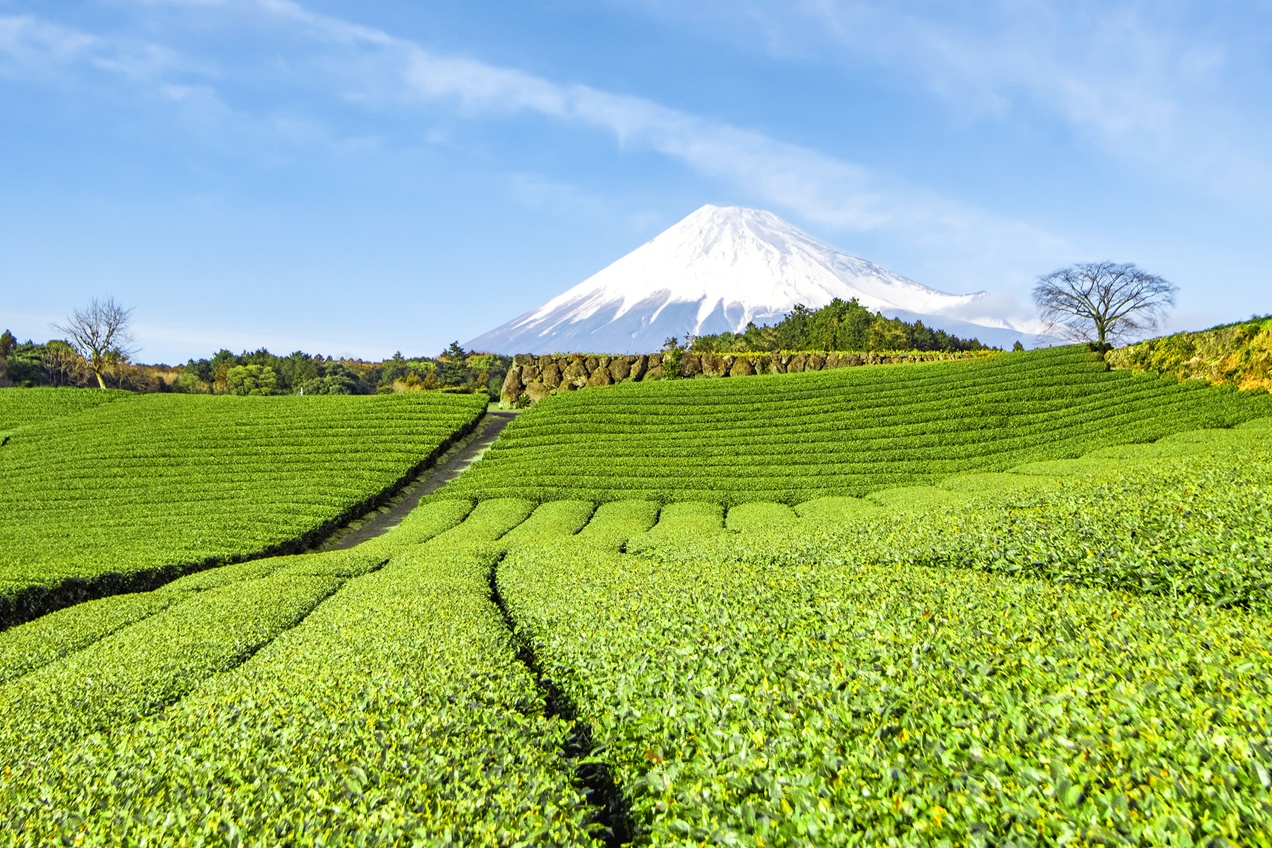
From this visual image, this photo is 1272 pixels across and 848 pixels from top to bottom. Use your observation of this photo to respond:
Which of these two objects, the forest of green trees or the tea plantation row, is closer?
the tea plantation row

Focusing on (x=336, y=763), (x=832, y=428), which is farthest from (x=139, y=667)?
(x=832, y=428)

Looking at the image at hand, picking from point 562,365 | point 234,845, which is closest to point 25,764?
point 234,845

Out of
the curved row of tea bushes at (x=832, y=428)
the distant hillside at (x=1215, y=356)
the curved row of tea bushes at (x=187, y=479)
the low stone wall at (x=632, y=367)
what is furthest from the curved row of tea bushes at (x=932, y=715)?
the low stone wall at (x=632, y=367)

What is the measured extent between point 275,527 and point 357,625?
1743 centimetres

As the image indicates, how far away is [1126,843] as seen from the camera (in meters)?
3.83

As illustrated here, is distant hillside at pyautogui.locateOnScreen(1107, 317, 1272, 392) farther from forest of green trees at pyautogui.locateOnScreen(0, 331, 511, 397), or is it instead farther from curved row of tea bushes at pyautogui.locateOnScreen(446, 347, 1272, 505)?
forest of green trees at pyautogui.locateOnScreen(0, 331, 511, 397)

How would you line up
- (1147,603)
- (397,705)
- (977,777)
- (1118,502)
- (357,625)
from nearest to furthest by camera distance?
(977,777) → (397,705) → (1147,603) → (357,625) → (1118,502)

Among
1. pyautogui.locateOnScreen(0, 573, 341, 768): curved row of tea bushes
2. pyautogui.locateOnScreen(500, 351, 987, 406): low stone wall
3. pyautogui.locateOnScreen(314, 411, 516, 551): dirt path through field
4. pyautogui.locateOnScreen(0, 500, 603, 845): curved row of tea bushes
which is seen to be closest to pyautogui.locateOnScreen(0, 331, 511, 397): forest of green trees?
pyautogui.locateOnScreen(500, 351, 987, 406): low stone wall

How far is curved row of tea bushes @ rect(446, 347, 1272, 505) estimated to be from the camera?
97.6 feet

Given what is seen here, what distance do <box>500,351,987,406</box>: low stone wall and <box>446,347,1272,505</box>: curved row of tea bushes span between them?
308 inches

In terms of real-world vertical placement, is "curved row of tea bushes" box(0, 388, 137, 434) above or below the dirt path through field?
above

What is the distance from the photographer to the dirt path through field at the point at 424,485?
2897cm

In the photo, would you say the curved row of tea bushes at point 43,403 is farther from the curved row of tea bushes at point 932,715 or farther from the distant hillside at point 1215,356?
the distant hillside at point 1215,356

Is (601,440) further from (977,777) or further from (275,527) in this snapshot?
(977,777)
